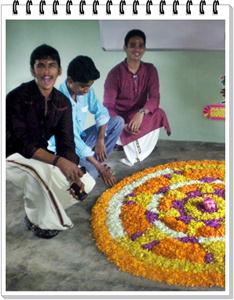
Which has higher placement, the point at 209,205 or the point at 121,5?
the point at 121,5

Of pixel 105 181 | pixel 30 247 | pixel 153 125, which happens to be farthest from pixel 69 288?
pixel 153 125

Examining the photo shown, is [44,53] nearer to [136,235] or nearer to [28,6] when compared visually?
[28,6]

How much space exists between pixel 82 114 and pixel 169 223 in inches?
16.0

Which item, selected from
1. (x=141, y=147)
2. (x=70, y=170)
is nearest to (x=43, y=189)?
(x=70, y=170)

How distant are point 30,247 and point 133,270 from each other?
30 centimetres

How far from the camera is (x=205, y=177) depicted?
68.7 inches

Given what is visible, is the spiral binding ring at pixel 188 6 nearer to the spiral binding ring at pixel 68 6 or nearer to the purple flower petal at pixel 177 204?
the spiral binding ring at pixel 68 6

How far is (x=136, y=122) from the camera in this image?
67.4 inches

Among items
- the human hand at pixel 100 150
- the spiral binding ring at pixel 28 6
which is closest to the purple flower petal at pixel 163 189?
the human hand at pixel 100 150

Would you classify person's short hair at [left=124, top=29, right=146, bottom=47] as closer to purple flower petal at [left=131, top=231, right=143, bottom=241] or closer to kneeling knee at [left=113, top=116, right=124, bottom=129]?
kneeling knee at [left=113, top=116, right=124, bottom=129]

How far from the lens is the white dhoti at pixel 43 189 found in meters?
1.61

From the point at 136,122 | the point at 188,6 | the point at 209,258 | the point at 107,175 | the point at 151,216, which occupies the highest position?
the point at 188,6

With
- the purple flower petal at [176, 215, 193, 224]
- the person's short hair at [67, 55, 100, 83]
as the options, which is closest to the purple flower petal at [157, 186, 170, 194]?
the purple flower petal at [176, 215, 193, 224]

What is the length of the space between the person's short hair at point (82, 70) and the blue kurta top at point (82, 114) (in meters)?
0.04
